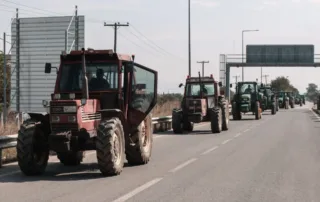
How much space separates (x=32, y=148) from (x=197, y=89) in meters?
15.3

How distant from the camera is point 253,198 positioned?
8.08 metres

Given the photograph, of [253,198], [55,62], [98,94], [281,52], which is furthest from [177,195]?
[281,52]

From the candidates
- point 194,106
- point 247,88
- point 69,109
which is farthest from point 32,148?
point 247,88

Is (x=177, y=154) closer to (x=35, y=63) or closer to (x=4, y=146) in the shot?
(x=4, y=146)

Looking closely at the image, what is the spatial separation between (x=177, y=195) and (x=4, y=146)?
5.18m

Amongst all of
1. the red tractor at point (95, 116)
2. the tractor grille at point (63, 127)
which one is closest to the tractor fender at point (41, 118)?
the red tractor at point (95, 116)

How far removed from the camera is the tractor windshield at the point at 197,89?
24.7 m

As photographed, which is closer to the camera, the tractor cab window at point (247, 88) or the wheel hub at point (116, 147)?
the wheel hub at point (116, 147)

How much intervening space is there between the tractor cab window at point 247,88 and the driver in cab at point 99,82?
27.3 metres

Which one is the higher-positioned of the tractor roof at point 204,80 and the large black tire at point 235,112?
the tractor roof at point 204,80

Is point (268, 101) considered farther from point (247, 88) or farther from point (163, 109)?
point (163, 109)

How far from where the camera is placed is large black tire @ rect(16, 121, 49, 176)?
10.1m

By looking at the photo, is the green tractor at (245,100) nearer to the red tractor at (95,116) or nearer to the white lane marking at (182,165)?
the white lane marking at (182,165)

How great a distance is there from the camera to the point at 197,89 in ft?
81.5
